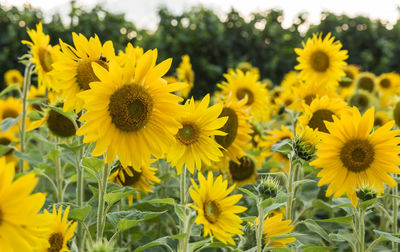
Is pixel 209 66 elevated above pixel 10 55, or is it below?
above

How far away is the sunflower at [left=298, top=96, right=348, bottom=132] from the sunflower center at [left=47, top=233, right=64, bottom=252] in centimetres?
107

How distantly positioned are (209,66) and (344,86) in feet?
7.86

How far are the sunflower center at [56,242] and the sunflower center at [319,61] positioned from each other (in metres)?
1.97

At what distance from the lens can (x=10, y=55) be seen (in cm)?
597

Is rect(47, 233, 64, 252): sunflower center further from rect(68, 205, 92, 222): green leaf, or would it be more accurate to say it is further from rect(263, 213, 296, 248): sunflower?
rect(263, 213, 296, 248): sunflower

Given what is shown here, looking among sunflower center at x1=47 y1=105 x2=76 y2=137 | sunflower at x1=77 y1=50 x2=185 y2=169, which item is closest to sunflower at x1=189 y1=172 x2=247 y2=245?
sunflower at x1=77 y1=50 x2=185 y2=169

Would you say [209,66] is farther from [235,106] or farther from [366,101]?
[235,106]

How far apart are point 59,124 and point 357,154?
124 cm

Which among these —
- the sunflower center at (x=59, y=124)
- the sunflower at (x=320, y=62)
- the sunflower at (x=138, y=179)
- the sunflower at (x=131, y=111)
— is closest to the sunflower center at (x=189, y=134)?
the sunflower at (x=131, y=111)

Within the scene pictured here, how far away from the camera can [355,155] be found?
1.53 m

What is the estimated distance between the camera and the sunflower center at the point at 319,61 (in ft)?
8.61

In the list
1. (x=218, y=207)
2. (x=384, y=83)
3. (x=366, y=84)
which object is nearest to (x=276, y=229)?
(x=218, y=207)

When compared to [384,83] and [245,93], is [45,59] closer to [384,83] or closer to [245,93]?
[245,93]

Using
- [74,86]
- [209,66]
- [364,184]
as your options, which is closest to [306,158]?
[364,184]
